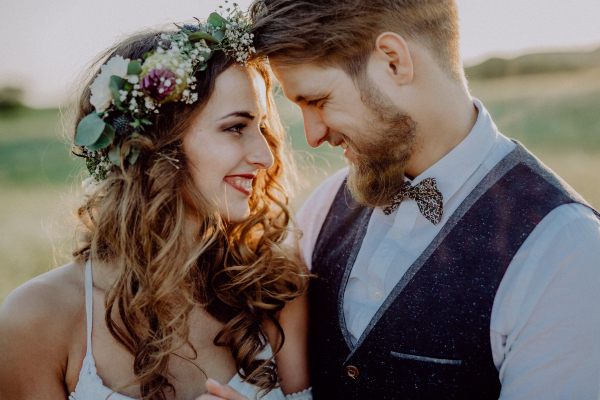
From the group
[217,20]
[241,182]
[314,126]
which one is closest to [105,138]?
[241,182]

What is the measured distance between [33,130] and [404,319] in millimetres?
17747

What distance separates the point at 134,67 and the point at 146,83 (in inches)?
4.2

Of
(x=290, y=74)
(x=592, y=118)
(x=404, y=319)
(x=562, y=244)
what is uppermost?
(x=290, y=74)

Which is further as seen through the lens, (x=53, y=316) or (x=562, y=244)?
(x=53, y=316)

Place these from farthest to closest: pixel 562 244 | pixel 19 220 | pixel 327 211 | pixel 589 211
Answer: pixel 19 220, pixel 327 211, pixel 589 211, pixel 562 244

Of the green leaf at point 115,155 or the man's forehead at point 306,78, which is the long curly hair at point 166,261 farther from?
the man's forehead at point 306,78

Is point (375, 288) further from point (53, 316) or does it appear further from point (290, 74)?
point (53, 316)

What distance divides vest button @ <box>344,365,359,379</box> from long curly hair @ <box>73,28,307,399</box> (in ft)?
1.38

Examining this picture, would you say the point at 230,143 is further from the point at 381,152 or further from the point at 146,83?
the point at 381,152

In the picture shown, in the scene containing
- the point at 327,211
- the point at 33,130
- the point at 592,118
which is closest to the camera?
the point at 327,211

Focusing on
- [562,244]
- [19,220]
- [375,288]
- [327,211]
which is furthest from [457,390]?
[19,220]

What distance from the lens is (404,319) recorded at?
6.25 feet

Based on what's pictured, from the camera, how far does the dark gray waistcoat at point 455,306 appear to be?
179 cm

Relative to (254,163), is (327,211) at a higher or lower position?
lower
